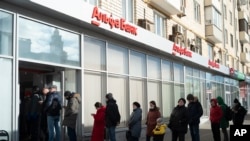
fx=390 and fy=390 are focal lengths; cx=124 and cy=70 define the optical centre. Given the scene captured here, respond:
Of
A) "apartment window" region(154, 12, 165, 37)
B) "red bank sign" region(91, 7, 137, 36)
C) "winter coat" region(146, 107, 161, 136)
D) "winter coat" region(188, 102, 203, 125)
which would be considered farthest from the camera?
"apartment window" region(154, 12, 165, 37)

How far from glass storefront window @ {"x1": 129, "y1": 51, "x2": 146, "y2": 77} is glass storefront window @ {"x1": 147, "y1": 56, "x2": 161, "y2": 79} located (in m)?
0.56

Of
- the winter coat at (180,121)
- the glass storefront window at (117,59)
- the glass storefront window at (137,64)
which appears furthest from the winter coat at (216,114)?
the glass storefront window at (137,64)

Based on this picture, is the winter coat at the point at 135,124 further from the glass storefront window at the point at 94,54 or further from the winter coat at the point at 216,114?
the winter coat at the point at 216,114

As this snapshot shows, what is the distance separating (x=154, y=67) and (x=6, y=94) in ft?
32.2

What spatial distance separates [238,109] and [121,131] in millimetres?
4319

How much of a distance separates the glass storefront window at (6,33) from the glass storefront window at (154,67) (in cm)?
877

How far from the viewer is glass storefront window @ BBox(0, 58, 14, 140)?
9.09 m

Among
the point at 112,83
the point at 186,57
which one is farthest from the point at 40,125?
the point at 186,57

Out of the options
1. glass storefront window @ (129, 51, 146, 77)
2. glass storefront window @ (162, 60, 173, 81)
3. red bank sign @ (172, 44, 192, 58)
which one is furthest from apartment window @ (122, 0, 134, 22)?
glass storefront window @ (162, 60, 173, 81)

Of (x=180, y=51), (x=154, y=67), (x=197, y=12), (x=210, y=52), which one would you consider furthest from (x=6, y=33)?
(x=210, y=52)

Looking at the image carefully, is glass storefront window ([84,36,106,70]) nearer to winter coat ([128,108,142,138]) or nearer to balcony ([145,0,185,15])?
winter coat ([128,108,142,138])

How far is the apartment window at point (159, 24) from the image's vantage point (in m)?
19.5

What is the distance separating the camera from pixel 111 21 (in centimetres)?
1293

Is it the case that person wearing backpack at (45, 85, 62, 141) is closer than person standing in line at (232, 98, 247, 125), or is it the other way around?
→ person wearing backpack at (45, 85, 62, 141)
